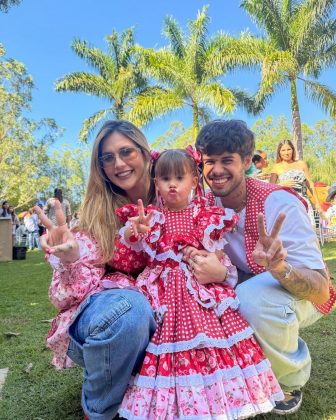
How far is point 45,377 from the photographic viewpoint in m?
2.74

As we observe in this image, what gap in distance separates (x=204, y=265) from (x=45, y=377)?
1.42 metres

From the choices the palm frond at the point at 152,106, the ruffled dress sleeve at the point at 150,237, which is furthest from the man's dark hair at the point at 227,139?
the palm frond at the point at 152,106

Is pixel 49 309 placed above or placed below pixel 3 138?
below

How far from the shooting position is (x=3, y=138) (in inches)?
941

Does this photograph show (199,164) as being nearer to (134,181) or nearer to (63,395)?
(134,181)

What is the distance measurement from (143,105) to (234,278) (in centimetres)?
1629

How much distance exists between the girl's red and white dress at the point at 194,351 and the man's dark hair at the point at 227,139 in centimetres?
38

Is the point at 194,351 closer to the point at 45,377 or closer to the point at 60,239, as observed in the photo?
the point at 60,239

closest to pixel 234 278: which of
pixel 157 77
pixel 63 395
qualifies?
pixel 63 395

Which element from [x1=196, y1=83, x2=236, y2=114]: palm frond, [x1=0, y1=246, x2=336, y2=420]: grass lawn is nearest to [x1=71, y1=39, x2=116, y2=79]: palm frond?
[x1=196, y1=83, x2=236, y2=114]: palm frond

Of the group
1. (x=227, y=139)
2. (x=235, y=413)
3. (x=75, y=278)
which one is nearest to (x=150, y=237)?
(x=75, y=278)

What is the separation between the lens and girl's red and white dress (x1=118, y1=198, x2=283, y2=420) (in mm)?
1735

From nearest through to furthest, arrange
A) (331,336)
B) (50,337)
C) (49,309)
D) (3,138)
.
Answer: (50,337) → (331,336) → (49,309) → (3,138)

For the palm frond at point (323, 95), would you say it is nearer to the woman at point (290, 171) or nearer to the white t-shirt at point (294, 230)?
the woman at point (290, 171)
